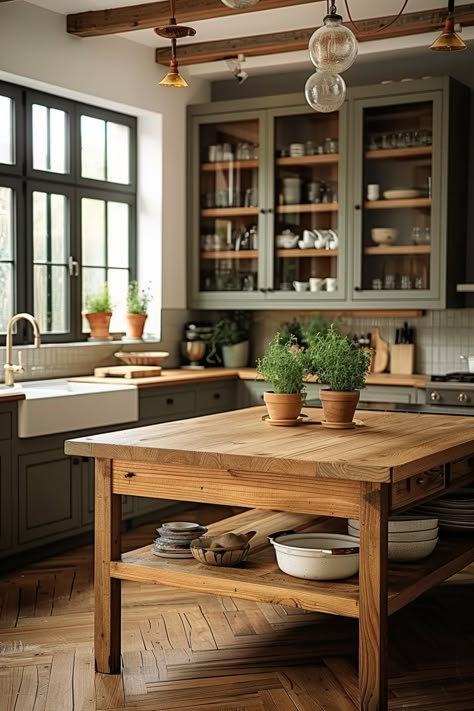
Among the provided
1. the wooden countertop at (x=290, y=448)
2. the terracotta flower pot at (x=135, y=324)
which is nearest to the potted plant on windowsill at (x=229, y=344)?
the terracotta flower pot at (x=135, y=324)

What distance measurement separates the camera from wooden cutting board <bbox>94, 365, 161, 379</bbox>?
252 inches

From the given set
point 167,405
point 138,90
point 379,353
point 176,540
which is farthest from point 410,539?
point 138,90

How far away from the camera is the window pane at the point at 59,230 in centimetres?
652

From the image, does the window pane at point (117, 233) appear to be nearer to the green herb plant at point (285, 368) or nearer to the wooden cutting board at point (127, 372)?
the wooden cutting board at point (127, 372)

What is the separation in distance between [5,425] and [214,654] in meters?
1.78

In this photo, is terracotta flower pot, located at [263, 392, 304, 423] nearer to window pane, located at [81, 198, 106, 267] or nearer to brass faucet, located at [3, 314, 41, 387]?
brass faucet, located at [3, 314, 41, 387]

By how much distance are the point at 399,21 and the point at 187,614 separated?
3694mm

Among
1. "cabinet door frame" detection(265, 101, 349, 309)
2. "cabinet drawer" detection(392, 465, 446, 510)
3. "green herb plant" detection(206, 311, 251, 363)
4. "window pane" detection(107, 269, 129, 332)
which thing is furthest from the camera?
"green herb plant" detection(206, 311, 251, 363)

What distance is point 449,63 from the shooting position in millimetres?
6738

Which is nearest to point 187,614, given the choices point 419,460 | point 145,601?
point 145,601

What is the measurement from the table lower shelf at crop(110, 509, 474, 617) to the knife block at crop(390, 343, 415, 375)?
2818 millimetres

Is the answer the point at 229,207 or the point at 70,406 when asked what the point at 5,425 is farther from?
the point at 229,207

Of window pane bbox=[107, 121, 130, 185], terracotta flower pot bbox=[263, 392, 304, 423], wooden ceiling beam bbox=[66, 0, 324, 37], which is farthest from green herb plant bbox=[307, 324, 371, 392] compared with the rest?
window pane bbox=[107, 121, 130, 185]

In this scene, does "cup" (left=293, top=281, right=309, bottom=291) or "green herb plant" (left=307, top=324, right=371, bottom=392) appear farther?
"cup" (left=293, top=281, right=309, bottom=291)
